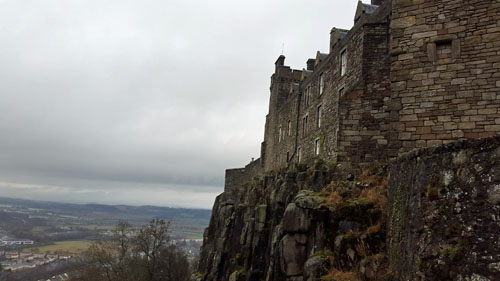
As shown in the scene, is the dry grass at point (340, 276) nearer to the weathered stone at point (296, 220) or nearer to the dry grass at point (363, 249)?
the dry grass at point (363, 249)

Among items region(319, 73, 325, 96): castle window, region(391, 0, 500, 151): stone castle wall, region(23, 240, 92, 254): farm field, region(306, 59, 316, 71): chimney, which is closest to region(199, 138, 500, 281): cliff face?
region(391, 0, 500, 151): stone castle wall

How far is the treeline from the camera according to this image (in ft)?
142

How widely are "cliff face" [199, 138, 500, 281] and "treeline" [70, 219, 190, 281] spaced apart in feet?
103

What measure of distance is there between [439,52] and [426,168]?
5.86 metres

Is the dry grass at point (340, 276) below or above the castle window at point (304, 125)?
below

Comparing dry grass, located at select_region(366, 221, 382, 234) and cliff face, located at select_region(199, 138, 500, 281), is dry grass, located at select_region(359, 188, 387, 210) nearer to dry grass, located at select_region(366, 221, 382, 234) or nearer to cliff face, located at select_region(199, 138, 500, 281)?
cliff face, located at select_region(199, 138, 500, 281)

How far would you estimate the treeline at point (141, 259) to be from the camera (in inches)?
1704

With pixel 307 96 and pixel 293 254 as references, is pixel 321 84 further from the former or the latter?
pixel 293 254

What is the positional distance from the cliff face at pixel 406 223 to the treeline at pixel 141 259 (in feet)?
103

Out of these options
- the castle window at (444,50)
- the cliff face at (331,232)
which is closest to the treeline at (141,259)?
the cliff face at (331,232)

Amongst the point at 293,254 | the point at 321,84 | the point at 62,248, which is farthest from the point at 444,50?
the point at 62,248

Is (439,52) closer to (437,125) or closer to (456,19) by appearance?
(456,19)

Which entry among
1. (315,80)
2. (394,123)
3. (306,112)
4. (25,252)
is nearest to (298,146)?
(306,112)

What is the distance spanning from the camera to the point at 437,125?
11359mm
